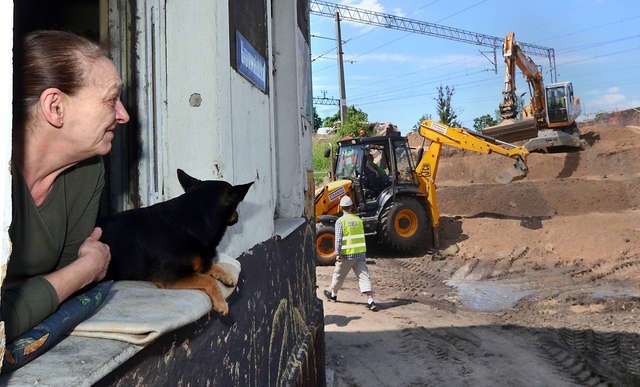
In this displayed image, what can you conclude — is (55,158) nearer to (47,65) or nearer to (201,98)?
(47,65)

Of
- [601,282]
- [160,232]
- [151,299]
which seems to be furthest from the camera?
[601,282]

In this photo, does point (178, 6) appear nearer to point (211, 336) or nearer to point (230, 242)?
point (230, 242)

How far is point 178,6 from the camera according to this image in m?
2.25

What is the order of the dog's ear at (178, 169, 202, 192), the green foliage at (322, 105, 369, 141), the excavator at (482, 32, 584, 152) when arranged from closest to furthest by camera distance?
the dog's ear at (178, 169, 202, 192) → the excavator at (482, 32, 584, 152) → the green foliage at (322, 105, 369, 141)

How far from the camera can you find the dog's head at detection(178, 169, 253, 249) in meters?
1.82

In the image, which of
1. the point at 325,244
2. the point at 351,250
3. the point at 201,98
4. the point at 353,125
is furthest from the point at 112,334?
the point at 353,125

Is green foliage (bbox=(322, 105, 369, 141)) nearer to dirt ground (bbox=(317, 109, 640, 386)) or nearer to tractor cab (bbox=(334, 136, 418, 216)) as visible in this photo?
dirt ground (bbox=(317, 109, 640, 386))

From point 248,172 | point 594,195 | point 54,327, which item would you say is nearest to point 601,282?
point 594,195

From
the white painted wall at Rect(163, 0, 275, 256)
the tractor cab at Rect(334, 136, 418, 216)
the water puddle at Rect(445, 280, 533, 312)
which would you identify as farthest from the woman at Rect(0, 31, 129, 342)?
the tractor cab at Rect(334, 136, 418, 216)

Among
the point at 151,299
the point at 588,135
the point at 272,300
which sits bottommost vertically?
the point at 272,300

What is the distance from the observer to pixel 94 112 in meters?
1.34

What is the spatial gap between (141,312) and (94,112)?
1.77 ft

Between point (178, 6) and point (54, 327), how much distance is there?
1.62 metres

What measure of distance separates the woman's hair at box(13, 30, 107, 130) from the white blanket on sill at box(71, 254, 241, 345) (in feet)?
1.66
